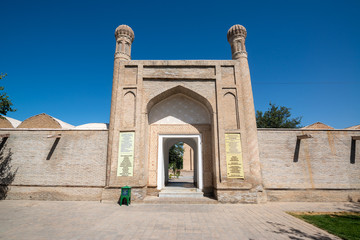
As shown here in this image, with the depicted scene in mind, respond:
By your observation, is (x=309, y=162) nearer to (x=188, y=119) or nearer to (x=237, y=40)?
(x=188, y=119)

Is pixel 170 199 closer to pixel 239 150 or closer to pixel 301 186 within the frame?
pixel 239 150

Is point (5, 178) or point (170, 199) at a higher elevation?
point (5, 178)

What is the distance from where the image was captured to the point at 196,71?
878 centimetres

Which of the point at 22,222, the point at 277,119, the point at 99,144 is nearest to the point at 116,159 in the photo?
the point at 99,144

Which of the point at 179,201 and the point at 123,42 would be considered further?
the point at 123,42

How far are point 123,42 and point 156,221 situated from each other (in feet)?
26.7

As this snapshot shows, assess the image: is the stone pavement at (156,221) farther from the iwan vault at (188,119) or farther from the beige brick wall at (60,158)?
the iwan vault at (188,119)

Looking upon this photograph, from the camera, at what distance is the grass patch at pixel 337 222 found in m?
4.16

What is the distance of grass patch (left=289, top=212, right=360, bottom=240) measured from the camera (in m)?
4.16

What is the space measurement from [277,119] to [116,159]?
883 inches

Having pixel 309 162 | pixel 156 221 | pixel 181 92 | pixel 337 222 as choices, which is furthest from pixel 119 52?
pixel 337 222

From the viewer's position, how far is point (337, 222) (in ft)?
16.3

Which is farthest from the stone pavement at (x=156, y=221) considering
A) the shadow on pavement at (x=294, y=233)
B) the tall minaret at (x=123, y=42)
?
the tall minaret at (x=123, y=42)

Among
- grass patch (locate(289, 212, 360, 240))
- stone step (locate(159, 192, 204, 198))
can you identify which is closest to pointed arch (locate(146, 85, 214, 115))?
stone step (locate(159, 192, 204, 198))
